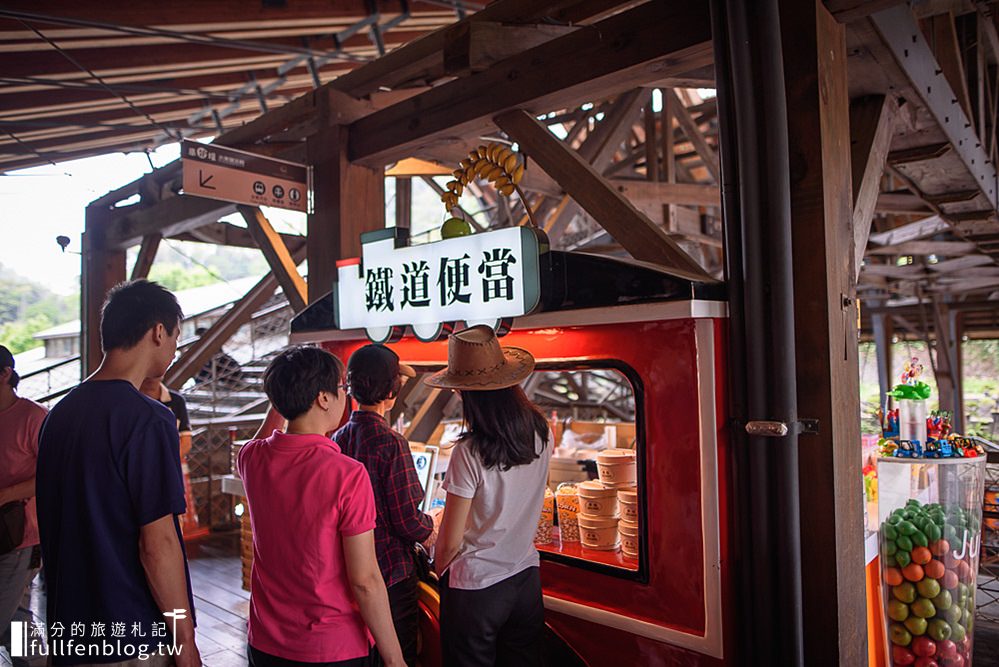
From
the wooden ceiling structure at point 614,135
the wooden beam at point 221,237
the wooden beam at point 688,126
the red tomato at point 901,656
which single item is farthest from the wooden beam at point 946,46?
the wooden beam at point 221,237

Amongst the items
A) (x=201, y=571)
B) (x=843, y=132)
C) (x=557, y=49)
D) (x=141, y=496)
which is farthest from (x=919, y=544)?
(x=201, y=571)

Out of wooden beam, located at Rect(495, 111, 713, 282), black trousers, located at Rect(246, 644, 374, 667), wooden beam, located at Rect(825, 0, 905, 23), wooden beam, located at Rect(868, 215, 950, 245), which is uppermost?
wooden beam, located at Rect(825, 0, 905, 23)

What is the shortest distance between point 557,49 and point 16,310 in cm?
3202

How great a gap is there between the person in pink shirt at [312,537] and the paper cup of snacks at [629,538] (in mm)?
1339

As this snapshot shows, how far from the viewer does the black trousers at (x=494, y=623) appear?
2.64 metres

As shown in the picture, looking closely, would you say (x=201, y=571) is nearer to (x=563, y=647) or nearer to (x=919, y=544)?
(x=563, y=647)

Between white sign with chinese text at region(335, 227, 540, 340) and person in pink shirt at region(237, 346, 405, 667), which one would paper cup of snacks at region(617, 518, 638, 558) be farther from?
person in pink shirt at region(237, 346, 405, 667)

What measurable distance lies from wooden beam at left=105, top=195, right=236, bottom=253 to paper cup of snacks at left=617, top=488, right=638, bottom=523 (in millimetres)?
4305

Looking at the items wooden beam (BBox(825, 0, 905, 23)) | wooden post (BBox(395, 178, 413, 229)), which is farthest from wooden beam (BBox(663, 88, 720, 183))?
wooden beam (BBox(825, 0, 905, 23))

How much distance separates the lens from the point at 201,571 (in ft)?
21.3

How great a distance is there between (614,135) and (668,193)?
54.1 inches

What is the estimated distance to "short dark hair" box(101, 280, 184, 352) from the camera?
232 centimetres

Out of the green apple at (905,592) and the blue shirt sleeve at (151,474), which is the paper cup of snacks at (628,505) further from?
the blue shirt sleeve at (151,474)

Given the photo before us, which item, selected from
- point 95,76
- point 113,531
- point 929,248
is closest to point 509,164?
point 113,531
